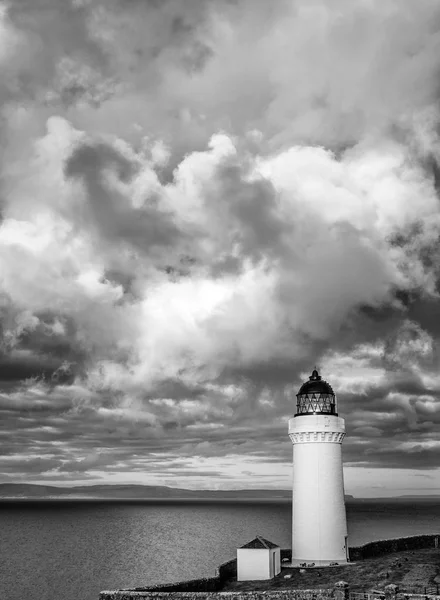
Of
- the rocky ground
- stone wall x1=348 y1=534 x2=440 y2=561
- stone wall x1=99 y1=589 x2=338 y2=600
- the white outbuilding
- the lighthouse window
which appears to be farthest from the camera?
stone wall x1=348 y1=534 x2=440 y2=561

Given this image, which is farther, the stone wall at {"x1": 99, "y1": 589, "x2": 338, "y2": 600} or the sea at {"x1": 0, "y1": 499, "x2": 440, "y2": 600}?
the sea at {"x1": 0, "y1": 499, "x2": 440, "y2": 600}

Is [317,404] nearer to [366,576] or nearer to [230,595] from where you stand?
[366,576]

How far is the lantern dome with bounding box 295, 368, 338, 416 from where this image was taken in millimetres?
36750

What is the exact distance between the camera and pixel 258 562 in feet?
107

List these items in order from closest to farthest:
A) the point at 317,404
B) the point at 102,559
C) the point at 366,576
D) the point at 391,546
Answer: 1. the point at 366,576
2. the point at 317,404
3. the point at 391,546
4. the point at 102,559

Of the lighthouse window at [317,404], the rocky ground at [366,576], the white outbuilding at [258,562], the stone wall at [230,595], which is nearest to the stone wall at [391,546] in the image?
the rocky ground at [366,576]

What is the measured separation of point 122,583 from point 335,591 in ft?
137

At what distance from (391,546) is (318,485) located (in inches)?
493

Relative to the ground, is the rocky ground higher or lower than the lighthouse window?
lower

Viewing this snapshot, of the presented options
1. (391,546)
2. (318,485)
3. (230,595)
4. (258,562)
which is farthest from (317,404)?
(391,546)

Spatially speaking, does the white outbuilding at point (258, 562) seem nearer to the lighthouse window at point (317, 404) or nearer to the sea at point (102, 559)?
the lighthouse window at point (317, 404)

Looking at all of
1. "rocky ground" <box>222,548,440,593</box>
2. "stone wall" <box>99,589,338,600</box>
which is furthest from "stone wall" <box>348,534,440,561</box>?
"stone wall" <box>99,589,338,600</box>

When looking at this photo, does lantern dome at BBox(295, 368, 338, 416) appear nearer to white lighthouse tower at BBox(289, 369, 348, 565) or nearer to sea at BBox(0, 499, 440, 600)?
white lighthouse tower at BBox(289, 369, 348, 565)

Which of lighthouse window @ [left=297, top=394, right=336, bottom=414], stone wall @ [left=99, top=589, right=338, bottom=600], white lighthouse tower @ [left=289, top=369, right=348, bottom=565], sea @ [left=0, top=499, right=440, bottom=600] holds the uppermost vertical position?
lighthouse window @ [left=297, top=394, right=336, bottom=414]
